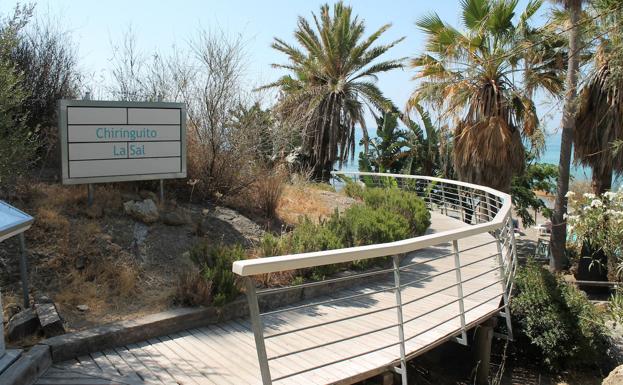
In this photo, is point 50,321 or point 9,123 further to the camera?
point 9,123

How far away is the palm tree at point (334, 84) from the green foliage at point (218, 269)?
1453cm

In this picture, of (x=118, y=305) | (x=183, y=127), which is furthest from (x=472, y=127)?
(x=118, y=305)

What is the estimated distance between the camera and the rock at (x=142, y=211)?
23.6ft

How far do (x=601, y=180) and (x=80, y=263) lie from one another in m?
13.9

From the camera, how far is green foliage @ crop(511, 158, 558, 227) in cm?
2236

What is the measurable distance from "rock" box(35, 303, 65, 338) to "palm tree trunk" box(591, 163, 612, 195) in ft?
46.7

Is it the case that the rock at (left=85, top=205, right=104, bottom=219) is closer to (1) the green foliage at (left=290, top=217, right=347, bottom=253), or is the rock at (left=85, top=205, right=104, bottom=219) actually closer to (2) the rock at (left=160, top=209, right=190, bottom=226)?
(2) the rock at (left=160, top=209, right=190, bottom=226)

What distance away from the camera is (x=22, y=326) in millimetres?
4523

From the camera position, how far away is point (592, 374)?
6.09 meters

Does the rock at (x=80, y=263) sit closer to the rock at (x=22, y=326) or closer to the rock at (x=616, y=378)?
the rock at (x=22, y=326)

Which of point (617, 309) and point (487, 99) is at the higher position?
point (487, 99)

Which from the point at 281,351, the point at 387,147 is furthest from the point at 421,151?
the point at 281,351

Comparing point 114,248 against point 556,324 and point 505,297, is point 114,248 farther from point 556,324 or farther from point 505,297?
point 556,324

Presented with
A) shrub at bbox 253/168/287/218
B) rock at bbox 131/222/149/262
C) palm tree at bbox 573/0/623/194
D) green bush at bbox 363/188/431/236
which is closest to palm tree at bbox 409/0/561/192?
palm tree at bbox 573/0/623/194
